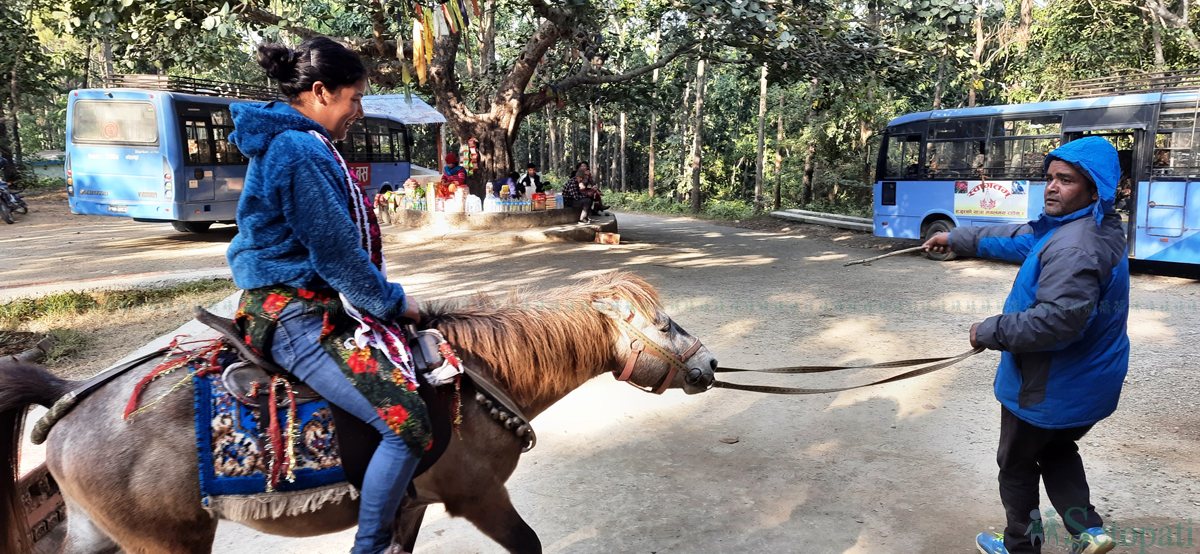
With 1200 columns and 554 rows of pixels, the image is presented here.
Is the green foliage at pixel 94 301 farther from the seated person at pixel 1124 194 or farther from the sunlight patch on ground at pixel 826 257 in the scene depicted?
the seated person at pixel 1124 194

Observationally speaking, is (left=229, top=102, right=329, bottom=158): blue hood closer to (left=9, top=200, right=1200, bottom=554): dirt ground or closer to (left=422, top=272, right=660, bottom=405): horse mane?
(left=422, top=272, right=660, bottom=405): horse mane

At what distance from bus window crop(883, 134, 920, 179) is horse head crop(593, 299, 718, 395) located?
12.2m

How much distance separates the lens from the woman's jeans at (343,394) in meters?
1.99

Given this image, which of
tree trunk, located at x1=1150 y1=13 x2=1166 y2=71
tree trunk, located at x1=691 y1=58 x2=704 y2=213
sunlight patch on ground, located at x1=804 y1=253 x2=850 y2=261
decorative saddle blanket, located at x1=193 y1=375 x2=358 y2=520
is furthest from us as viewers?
tree trunk, located at x1=691 y1=58 x2=704 y2=213

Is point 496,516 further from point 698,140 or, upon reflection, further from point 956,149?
point 698,140

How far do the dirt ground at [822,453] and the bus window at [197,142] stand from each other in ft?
27.1

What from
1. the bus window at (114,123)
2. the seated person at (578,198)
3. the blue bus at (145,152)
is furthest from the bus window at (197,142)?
the seated person at (578,198)

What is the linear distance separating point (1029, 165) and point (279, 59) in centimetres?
1250

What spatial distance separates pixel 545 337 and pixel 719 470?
5.97ft

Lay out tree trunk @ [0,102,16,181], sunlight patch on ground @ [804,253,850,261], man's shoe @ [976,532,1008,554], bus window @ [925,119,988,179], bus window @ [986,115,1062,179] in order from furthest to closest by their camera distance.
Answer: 1. tree trunk @ [0,102,16,181]
2. bus window @ [925,119,988,179]
3. sunlight patch on ground @ [804,253,850,261]
4. bus window @ [986,115,1062,179]
5. man's shoe @ [976,532,1008,554]

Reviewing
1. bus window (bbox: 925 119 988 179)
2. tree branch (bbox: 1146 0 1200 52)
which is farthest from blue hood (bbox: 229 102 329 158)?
tree branch (bbox: 1146 0 1200 52)

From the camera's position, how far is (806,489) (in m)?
3.55

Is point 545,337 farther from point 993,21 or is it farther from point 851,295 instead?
point 993,21

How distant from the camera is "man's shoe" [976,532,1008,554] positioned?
A: 2.83 meters
